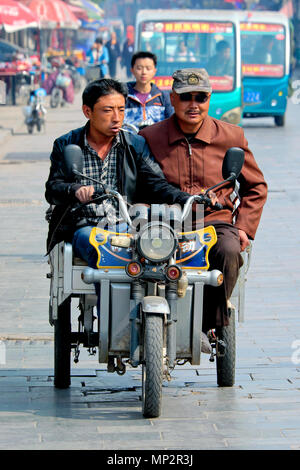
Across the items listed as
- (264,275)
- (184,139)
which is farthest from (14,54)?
(184,139)

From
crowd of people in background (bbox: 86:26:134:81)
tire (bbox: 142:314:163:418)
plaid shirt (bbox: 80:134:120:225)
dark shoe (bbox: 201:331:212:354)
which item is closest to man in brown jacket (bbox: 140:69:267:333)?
plaid shirt (bbox: 80:134:120:225)

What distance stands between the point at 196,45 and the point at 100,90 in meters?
17.1

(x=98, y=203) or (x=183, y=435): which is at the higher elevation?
(x=98, y=203)

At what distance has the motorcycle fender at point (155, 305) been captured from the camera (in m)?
4.95

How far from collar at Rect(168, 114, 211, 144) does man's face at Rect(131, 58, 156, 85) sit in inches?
135

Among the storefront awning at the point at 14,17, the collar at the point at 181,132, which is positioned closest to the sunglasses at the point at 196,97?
the collar at the point at 181,132

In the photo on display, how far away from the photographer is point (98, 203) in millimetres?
5543

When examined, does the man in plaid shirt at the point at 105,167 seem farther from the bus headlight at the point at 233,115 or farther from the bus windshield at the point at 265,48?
the bus windshield at the point at 265,48

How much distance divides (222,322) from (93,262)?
68 cm

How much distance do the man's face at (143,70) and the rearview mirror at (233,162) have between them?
4.09 m

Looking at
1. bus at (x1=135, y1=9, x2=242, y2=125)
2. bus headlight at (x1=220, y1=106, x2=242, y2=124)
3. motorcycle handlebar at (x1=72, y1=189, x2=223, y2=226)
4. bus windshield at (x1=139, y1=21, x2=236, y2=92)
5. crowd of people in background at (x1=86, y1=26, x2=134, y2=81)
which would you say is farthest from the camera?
crowd of people in background at (x1=86, y1=26, x2=134, y2=81)

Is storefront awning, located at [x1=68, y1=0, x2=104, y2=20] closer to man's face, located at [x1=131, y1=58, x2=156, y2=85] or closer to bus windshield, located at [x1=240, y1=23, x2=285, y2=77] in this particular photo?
bus windshield, located at [x1=240, y1=23, x2=285, y2=77]

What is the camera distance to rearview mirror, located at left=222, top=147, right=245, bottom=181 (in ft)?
17.2

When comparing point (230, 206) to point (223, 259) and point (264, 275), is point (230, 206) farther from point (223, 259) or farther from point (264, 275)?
point (264, 275)
